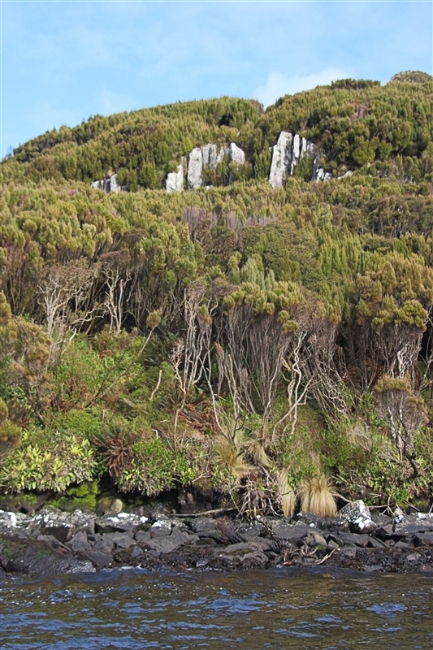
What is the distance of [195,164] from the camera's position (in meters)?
32.3

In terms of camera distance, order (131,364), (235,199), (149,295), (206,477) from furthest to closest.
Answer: (235,199) < (149,295) < (131,364) < (206,477)

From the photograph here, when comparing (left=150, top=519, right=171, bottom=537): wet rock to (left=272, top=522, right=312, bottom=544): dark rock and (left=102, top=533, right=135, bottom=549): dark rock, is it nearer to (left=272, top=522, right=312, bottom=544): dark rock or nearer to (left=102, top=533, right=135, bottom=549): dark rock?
(left=102, top=533, right=135, bottom=549): dark rock

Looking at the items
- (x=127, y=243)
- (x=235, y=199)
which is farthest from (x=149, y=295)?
(x=235, y=199)

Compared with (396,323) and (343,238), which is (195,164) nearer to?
(343,238)

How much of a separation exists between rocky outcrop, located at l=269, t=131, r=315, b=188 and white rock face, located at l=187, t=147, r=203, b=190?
349cm

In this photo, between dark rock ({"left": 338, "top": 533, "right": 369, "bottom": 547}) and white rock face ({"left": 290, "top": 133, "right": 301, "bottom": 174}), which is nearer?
dark rock ({"left": 338, "top": 533, "right": 369, "bottom": 547})

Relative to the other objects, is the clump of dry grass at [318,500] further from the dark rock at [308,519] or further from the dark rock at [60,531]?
the dark rock at [60,531]

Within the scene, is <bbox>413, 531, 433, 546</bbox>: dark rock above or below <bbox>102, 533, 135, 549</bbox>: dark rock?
below

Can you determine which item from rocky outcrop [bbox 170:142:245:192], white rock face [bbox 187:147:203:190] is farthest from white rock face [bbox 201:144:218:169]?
white rock face [bbox 187:147:203:190]

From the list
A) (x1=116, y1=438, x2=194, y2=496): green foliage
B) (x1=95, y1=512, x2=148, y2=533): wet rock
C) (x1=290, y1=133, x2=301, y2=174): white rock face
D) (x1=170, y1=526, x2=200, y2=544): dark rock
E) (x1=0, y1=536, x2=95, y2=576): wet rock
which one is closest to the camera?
(x1=0, y1=536, x2=95, y2=576): wet rock

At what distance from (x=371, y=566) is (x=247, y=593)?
7.40ft

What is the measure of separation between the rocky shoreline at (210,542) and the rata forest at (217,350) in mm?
680

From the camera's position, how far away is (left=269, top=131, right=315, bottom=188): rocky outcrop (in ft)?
100

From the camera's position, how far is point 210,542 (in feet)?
35.3
